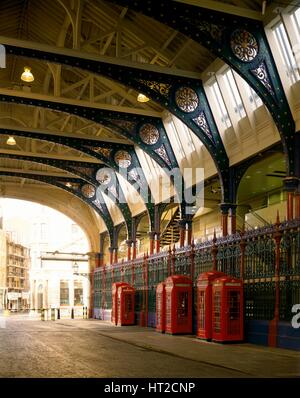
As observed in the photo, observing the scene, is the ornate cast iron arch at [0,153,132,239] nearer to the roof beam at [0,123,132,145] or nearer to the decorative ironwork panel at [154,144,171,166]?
the roof beam at [0,123,132,145]

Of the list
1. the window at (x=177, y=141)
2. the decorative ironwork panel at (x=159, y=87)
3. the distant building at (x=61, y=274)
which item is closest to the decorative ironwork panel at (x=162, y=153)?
the window at (x=177, y=141)

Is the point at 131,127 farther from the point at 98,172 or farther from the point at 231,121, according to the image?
the point at 98,172

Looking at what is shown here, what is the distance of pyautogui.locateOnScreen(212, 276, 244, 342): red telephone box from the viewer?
16.5m

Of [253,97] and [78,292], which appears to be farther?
[78,292]

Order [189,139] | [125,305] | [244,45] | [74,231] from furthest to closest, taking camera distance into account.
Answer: [74,231]
[125,305]
[189,139]
[244,45]

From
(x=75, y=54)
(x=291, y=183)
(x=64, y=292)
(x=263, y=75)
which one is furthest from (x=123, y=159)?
(x=64, y=292)

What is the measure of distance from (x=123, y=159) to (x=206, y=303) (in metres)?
15.0

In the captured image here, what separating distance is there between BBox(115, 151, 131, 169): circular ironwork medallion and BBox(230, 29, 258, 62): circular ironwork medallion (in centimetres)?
1373

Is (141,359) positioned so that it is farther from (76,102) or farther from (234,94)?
(76,102)

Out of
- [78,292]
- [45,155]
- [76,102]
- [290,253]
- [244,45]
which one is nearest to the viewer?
[290,253]

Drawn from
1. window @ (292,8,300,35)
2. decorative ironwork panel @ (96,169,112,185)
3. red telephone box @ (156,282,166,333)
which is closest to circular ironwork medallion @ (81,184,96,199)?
decorative ironwork panel @ (96,169,112,185)

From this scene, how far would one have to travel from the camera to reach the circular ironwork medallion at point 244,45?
58.5 feet

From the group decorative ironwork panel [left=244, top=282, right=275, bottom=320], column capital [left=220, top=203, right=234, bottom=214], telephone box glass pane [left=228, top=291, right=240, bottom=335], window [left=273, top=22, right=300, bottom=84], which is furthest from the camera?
column capital [left=220, top=203, right=234, bottom=214]

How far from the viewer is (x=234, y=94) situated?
21.6 meters
